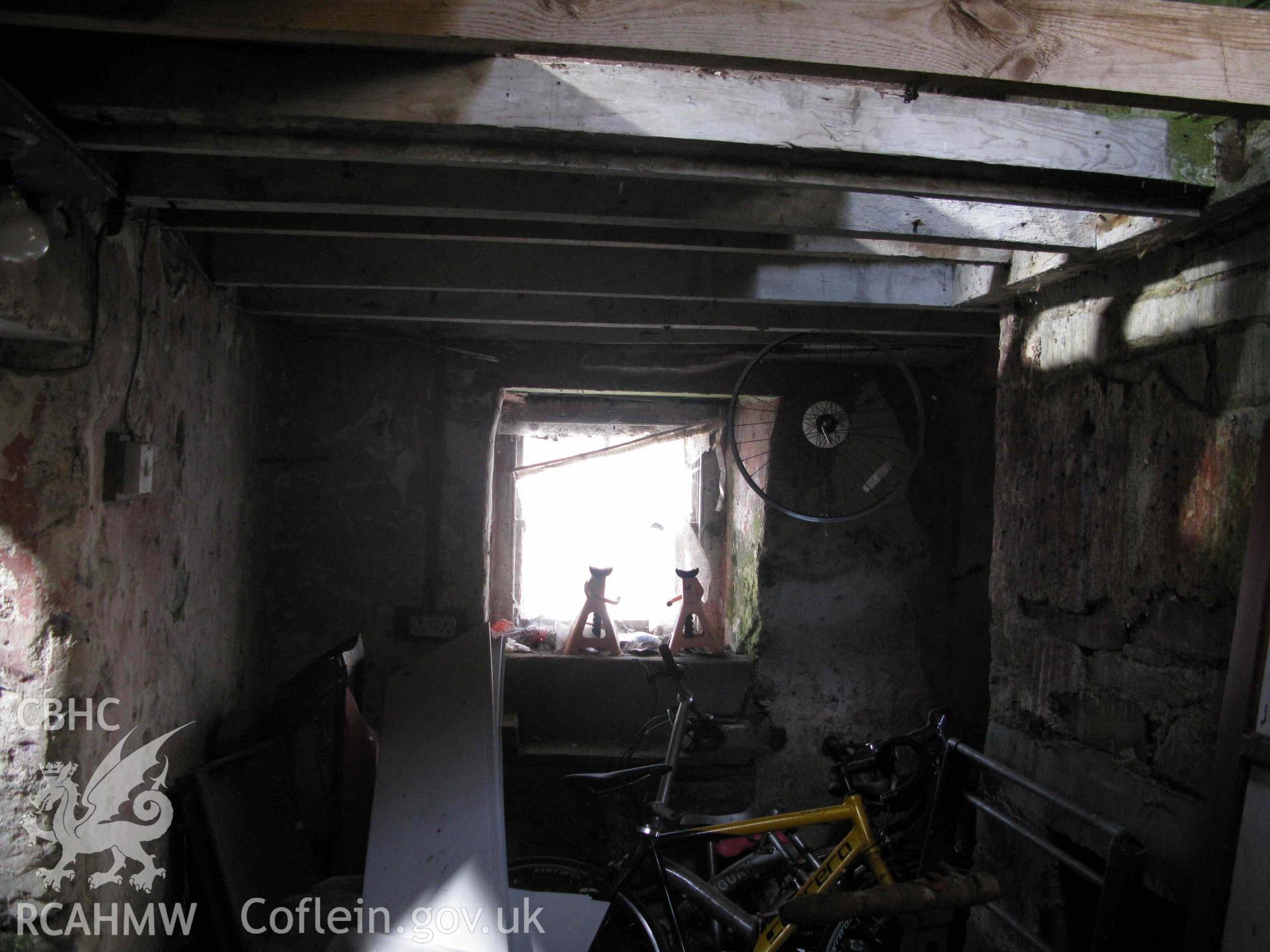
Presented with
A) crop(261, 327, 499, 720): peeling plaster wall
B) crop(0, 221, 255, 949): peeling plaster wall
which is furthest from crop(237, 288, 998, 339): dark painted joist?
crop(261, 327, 499, 720): peeling plaster wall

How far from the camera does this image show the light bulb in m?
1.67

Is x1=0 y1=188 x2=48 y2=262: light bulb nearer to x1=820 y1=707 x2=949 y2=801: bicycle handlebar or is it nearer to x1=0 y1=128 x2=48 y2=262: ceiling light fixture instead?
x1=0 y1=128 x2=48 y2=262: ceiling light fixture

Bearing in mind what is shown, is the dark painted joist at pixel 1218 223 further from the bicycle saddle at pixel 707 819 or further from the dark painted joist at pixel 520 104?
the bicycle saddle at pixel 707 819

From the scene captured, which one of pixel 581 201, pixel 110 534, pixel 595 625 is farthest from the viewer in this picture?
pixel 595 625

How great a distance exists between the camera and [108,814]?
222 centimetres

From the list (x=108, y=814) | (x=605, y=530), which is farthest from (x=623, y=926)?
(x=605, y=530)

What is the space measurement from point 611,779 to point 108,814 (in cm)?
155

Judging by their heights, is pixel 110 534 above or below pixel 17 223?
below

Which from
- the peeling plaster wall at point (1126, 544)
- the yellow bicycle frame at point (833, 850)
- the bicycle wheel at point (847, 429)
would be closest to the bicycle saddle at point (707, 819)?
the yellow bicycle frame at point (833, 850)

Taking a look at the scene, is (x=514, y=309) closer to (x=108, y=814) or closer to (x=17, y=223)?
(x=17, y=223)

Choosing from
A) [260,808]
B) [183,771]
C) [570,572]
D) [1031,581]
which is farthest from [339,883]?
[570,572]

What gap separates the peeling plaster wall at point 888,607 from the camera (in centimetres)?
437

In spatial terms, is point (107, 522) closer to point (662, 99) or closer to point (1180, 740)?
point (662, 99)

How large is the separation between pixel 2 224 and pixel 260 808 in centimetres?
207
